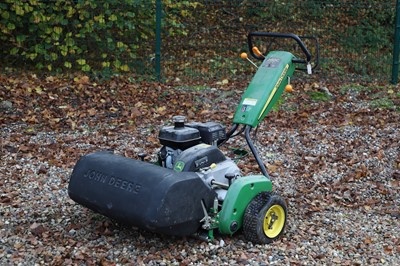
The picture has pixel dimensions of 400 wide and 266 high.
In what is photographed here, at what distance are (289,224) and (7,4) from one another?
23.0ft

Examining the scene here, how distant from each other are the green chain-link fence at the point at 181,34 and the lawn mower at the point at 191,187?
5611 millimetres

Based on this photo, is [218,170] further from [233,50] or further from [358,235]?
[233,50]

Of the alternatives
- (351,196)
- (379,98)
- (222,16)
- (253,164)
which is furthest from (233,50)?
(351,196)

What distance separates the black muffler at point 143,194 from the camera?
4328 mm

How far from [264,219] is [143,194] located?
100 cm

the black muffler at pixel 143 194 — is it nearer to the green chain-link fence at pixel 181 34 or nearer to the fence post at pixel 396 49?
the green chain-link fence at pixel 181 34

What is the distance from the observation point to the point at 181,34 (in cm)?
1177

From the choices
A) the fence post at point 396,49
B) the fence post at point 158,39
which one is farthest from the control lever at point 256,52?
the fence post at point 396,49

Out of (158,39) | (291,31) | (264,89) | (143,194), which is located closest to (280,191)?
(264,89)

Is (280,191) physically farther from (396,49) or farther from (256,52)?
(396,49)

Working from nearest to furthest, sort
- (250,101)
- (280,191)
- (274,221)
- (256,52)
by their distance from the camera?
(274,221)
(250,101)
(256,52)
(280,191)

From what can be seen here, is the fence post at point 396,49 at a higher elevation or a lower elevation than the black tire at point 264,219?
higher

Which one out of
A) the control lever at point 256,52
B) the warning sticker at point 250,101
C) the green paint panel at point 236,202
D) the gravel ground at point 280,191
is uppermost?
the control lever at point 256,52

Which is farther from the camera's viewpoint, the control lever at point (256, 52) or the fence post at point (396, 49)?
the fence post at point (396, 49)
